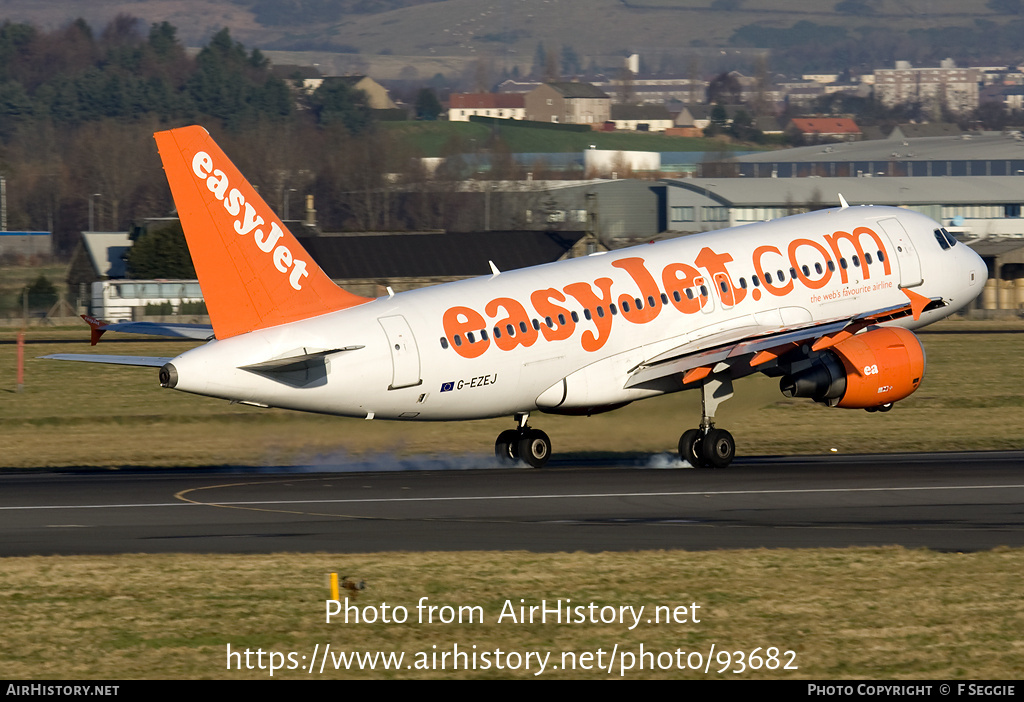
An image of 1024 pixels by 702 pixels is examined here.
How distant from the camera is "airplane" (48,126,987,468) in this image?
1272 inches

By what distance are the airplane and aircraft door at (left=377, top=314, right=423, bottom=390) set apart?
0.10ft

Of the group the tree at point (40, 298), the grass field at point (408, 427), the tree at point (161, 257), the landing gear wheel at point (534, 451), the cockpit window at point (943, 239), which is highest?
the cockpit window at point (943, 239)

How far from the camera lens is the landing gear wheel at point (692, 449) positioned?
37312 millimetres

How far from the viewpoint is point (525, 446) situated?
38.4 metres

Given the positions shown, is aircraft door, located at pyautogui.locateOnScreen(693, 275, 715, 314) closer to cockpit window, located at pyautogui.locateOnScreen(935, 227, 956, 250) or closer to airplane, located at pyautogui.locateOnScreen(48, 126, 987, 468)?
airplane, located at pyautogui.locateOnScreen(48, 126, 987, 468)

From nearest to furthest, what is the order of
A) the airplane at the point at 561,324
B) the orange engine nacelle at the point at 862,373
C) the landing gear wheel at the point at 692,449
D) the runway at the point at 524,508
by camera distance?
the runway at the point at 524,508, the airplane at the point at 561,324, the orange engine nacelle at the point at 862,373, the landing gear wheel at the point at 692,449

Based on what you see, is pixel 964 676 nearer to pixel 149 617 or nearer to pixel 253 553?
pixel 149 617

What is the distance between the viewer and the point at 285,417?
42.5 m

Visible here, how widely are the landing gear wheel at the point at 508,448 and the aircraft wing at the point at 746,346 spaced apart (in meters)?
3.32

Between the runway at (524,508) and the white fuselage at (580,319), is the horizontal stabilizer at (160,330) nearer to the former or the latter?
→ the runway at (524,508)

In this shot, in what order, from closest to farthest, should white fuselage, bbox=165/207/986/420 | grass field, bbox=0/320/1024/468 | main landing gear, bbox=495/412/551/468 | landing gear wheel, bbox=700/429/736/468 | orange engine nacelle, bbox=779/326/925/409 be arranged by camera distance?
white fuselage, bbox=165/207/986/420 < orange engine nacelle, bbox=779/326/925/409 < landing gear wheel, bbox=700/429/736/468 < main landing gear, bbox=495/412/551/468 < grass field, bbox=0/320/1024/468

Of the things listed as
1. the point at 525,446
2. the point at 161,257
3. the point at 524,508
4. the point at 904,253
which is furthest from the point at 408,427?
the point at 161,257

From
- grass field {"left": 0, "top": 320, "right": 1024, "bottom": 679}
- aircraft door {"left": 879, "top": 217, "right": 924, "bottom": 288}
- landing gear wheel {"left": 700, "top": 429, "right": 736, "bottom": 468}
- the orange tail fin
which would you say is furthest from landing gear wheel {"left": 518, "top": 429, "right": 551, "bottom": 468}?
grass field {"left": 0, "top": 320, "right": 1024, "bottom": 679}

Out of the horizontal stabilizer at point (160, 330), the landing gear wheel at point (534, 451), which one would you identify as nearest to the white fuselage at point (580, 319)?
the landing gear wheel at point (534, 451)
